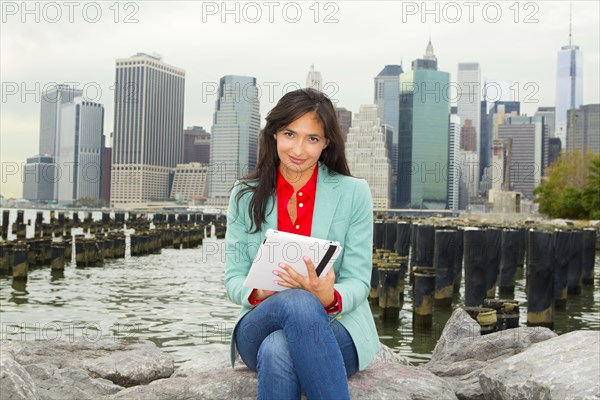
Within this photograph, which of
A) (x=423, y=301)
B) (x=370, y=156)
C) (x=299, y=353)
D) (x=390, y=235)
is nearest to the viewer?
(x=299, y=353)

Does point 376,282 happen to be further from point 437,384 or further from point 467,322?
point 437,384

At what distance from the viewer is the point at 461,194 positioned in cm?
12862

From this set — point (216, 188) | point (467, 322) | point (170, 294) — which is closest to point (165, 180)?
point (216, 188)

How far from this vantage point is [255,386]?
15.9 feet

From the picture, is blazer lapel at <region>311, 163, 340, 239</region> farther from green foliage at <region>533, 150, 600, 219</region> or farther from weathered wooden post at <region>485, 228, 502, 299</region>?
green foliage at <region>533, 150, 600, 219</region>

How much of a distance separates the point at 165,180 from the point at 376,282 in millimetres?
138060

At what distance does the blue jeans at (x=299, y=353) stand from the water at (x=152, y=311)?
3651 mm

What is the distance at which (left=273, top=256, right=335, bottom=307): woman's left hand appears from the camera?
14.3 feet

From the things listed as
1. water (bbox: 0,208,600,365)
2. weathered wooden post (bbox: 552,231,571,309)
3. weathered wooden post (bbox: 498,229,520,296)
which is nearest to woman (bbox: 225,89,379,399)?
water (bbox: 0,208,600,365)

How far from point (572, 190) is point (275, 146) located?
206 feet

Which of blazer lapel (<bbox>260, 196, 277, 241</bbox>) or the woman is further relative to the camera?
blazer lapel (<bbox>260, 196, 277, 241</bbox>)

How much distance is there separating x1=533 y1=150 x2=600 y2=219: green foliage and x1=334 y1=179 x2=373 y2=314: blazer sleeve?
2117 inches
